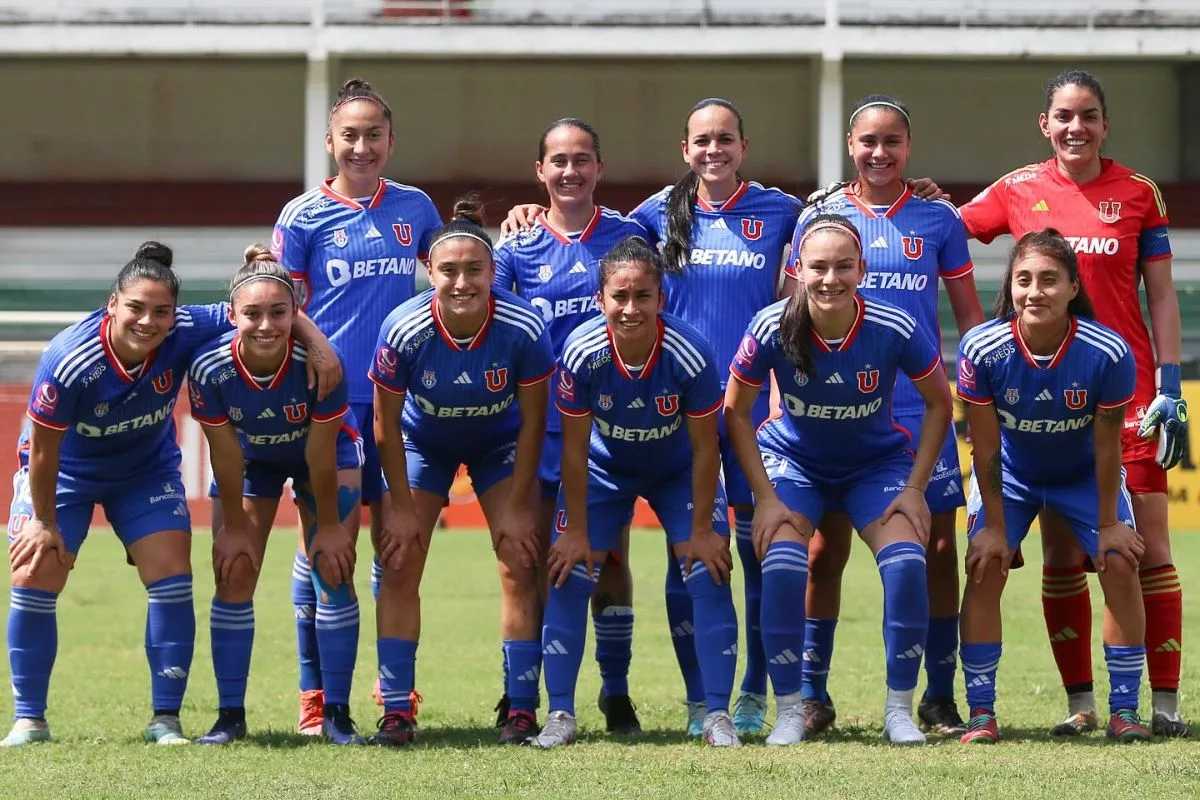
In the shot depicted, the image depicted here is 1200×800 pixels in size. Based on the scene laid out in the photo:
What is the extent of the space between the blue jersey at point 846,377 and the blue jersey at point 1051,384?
0.16 metres

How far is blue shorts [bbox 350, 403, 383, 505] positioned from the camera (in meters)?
6.24

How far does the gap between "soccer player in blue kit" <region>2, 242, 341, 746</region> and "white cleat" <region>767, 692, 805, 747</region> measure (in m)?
1.80

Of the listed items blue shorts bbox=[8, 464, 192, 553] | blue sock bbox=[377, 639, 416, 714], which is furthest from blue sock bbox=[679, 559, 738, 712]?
blue shorts bbox=[8, 464, 192, 553]

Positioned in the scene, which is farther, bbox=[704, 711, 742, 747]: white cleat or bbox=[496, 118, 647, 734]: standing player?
bbox=[496, 118, 647, 734]: standing player

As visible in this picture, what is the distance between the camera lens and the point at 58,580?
5.82 metres

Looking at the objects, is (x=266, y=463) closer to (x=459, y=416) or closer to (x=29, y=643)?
(x=459, y=416)

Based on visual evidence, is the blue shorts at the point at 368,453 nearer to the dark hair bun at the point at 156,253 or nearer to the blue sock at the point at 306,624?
the blue sock at the point at 306,624

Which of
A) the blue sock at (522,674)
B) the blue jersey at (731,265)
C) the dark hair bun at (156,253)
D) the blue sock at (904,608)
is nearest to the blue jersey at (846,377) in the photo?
the blue sock at (904,608)

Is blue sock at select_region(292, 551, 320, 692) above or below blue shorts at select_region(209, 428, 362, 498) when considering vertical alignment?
below

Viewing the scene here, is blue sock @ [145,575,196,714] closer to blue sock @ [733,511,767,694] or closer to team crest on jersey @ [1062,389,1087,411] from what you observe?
blue sock @ [733,511,767,694]

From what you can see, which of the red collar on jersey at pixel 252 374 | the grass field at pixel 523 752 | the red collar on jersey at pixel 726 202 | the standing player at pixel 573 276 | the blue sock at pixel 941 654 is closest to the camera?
the grass field at pixel 523 752

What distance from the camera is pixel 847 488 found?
580cm

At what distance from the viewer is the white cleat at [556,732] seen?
18.4 feet

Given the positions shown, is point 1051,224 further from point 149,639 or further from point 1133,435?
point 149,639
